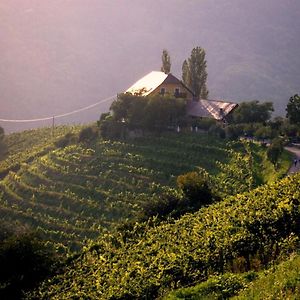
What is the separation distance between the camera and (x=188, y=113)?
5472 cm

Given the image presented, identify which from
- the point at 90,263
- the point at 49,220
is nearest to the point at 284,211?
the point at 90,263

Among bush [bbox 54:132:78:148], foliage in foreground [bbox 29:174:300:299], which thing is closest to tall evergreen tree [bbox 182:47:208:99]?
bush [bbox 54:132:78:148]

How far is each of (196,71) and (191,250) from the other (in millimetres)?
43572

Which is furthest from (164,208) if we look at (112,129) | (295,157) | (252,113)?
(252,113)

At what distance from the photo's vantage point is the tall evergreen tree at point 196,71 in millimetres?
61628

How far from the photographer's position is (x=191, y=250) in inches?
828

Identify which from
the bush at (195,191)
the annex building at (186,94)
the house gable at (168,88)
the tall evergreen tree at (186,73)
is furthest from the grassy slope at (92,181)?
the tall evergreen tree at (186,73)

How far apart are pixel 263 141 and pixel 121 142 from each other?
13889mm

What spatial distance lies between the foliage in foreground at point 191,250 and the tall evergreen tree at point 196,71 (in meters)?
35.6

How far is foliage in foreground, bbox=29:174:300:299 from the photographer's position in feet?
61.8

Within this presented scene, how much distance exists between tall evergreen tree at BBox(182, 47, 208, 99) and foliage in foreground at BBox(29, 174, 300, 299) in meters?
35.6

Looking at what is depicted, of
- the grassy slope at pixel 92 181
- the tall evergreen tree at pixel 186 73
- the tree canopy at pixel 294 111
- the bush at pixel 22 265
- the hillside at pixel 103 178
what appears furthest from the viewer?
the tall evergreen tree at pixel 186 73

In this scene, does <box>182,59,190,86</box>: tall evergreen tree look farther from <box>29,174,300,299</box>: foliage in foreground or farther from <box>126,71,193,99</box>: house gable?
<box>29,174,300,299</box>: foliage in foreground

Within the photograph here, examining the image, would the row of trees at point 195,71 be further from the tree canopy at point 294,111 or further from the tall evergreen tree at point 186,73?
the tree canopy at point 294,111
